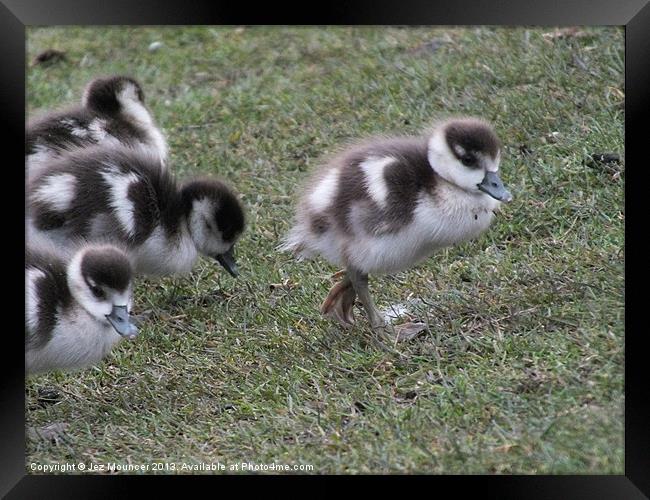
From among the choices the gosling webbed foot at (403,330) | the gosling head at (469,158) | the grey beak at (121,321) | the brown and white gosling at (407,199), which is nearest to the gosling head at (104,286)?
the grey beak at (121,321)

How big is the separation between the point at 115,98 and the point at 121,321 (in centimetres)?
168

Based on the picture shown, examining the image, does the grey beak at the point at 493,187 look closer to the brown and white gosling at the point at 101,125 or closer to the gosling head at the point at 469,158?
the gosling head at the point at 469,158

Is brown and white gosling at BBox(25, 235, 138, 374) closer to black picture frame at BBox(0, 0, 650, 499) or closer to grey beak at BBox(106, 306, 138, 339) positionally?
grey beak at BBox(106, 306, 138, 339)

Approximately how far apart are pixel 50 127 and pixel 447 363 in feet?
6.07

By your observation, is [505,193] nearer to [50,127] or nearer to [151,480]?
[151,480]

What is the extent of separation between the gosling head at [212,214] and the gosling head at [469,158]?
2.79 feet

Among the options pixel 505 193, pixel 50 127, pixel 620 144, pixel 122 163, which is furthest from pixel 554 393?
pixel 50 127

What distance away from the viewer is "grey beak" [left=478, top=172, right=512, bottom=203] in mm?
3258

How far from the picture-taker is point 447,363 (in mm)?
3199

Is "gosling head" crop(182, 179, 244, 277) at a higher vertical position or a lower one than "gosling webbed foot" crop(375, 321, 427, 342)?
higher

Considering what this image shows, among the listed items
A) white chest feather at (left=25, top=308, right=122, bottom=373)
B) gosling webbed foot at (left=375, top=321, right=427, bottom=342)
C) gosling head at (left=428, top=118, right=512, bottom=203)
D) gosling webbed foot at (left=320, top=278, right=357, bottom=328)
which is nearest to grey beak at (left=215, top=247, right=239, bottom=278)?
gosling webbed foot at (left=320, top=278, right=357, bottom=328)

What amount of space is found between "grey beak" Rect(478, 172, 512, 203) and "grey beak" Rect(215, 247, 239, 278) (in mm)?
1088

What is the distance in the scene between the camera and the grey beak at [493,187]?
3258mm
